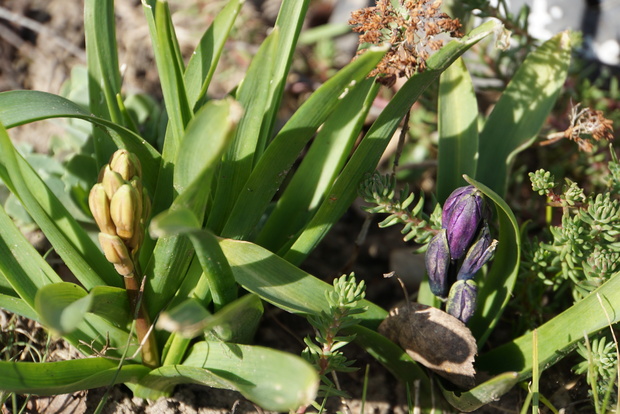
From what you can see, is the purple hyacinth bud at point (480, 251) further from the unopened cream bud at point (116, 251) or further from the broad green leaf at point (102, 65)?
the broad green leaf at point (102, 65)

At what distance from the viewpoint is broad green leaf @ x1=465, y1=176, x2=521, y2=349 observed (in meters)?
1.51

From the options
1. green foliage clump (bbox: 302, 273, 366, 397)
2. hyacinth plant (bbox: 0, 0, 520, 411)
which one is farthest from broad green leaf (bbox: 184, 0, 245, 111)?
green foliage clump (bbox: 302, 273, 366, 397)

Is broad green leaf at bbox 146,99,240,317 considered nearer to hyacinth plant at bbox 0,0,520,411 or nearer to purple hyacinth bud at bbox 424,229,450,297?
hyacinth plant at bbox 0,0,520,411

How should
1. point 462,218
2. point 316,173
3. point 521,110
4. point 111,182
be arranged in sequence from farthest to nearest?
point 521,110, point 316,173, point 462,218, point 111,182

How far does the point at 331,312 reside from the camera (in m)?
1.33

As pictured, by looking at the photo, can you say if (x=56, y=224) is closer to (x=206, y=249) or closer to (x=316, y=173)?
(x=206, y=249)

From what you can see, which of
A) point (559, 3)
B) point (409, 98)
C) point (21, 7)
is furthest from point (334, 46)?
point (409, 98)

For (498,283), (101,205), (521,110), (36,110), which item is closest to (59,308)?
(101,205)

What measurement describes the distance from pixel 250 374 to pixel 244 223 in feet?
1.17

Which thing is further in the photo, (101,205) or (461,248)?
(461,248)

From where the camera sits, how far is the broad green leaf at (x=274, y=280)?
131cm

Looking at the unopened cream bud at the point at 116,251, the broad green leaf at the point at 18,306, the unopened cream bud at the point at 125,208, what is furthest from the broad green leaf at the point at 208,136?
the broad green leaf at the point at 18,306

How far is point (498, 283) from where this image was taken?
1629 mm

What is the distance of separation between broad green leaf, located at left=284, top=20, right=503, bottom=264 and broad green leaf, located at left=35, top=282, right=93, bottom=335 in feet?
1.78
